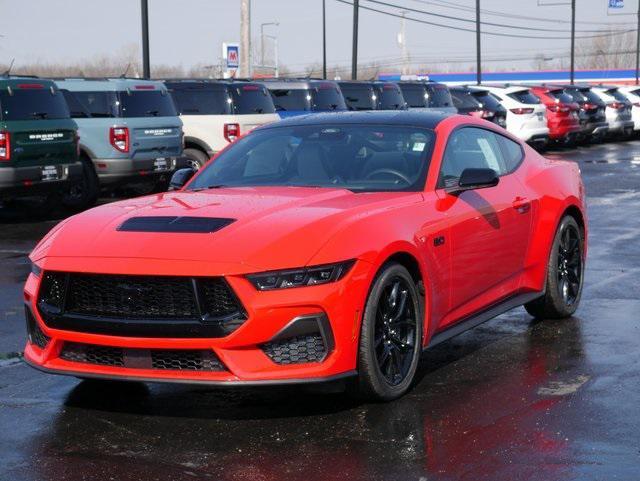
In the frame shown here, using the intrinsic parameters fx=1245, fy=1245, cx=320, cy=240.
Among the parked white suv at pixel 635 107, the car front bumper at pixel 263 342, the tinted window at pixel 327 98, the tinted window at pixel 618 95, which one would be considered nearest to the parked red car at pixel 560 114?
the tinted window at pixel 618 95

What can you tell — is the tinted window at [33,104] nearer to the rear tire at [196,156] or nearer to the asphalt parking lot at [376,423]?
the rear tire at [196,156]

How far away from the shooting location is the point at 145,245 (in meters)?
5.87

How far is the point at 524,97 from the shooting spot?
33531mm

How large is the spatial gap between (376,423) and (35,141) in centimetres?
1142

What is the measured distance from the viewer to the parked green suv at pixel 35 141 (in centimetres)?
1598

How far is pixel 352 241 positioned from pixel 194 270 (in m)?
0.81

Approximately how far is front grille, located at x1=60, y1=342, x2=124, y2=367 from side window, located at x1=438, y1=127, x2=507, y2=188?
2.27 m

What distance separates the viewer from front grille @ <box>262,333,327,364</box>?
5738 millimetres

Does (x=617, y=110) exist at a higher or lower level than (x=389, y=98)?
lower

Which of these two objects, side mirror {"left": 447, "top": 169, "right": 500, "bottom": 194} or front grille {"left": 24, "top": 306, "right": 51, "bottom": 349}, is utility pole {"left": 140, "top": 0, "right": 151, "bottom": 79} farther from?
front grille {"left": 24, "top": 306, "right": 51, "bottom": 349}

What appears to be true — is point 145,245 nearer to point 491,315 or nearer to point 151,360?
point 151,360

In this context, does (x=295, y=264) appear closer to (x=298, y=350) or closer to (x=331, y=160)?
(x=298, y=350)

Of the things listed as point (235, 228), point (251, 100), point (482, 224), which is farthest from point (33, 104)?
point (235, 228)

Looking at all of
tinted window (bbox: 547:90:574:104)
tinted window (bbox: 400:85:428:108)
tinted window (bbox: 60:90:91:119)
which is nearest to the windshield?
tinted window (bbox: 60:90:91:119)
